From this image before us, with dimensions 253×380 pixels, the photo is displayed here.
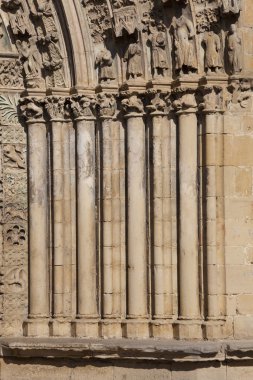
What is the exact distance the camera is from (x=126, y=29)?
15172mm

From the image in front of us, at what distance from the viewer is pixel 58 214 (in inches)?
609

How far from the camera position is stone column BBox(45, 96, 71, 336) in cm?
1545

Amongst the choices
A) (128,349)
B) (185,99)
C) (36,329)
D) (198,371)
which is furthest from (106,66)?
(198,371)

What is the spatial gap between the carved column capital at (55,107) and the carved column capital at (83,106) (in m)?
0.12

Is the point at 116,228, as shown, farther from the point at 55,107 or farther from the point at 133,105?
the point at 55,107

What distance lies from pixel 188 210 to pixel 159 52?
5.53 feet

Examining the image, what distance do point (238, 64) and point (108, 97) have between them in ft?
4.74

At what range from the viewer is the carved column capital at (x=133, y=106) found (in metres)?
15.3

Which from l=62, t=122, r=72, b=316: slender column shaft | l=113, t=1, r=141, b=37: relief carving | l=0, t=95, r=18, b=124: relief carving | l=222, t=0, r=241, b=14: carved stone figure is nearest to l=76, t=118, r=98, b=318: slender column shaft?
l=62, t=122, r=72, b=316: slender column shaft

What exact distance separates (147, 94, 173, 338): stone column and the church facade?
0.01m

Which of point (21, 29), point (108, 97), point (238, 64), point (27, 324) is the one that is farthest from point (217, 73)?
point (27, 324)

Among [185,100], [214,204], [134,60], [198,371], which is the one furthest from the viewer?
[134,60]

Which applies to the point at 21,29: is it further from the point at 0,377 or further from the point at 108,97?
the point at 0,377

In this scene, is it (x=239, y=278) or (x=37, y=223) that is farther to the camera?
(x=37, y=223)
